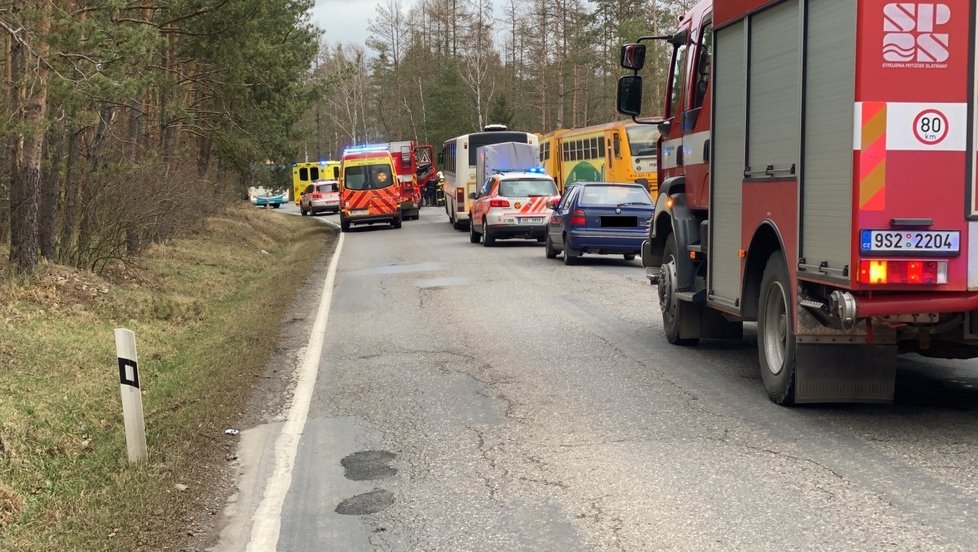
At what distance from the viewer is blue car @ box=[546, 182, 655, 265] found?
64.5ft

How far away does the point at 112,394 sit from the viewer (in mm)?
8602

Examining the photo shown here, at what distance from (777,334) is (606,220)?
12308 mm

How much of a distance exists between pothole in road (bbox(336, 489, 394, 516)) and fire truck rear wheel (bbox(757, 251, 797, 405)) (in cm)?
298

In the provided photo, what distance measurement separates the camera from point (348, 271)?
20406mm

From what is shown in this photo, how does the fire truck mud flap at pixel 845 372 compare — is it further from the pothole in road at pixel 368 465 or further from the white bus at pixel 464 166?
the white bus at pixel 464 166

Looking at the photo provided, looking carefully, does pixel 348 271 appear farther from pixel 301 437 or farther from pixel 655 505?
pixel 655 505

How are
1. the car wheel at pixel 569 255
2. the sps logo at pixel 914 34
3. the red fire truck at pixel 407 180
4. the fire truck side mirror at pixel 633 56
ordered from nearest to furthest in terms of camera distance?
1. the sps logo at pixel 914 34
2. the fire truck side mirror at pixel 633 56
3. the car wheel at pixel 569 255
4. the red fire truck at pixel 407 180

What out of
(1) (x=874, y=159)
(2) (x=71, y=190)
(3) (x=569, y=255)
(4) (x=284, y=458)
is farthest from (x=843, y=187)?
(3) (x=569, y=255)

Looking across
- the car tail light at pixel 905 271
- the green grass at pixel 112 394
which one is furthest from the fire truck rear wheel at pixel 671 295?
the car tail light at pixel 905 271

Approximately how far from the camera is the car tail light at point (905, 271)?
19.4ft

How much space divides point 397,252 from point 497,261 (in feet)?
14.2

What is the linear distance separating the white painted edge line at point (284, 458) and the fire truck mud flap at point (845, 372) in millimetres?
3356

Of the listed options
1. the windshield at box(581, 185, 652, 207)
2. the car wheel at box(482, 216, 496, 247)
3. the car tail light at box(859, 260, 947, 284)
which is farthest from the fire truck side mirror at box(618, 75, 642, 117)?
the car wheel at box(482, 216, 496, 247)

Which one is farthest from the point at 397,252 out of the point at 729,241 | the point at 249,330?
the point at 729,241
